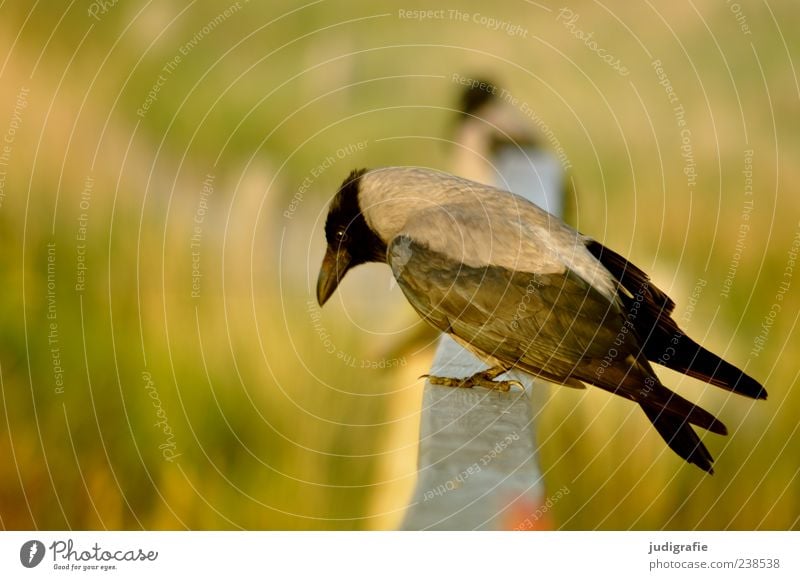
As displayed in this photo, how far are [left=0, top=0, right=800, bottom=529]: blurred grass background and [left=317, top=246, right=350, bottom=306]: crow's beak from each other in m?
0.03

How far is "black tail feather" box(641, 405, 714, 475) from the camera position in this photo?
4.50ft

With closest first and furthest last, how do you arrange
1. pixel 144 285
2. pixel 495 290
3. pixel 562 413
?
pixel 495 290, pixel 144 285, pixel 562 413

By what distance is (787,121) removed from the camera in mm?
1482

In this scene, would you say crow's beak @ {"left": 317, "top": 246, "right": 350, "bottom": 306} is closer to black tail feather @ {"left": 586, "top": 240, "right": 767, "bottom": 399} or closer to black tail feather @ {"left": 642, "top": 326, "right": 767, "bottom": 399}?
black tail feather @ {"left": 586, "top": 240, "right": 767, "bottom": 399}

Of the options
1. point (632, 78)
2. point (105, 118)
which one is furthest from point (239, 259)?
point (632, 78)

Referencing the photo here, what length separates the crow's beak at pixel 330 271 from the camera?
4.66 feet

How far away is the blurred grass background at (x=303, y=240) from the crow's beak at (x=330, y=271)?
0.03m

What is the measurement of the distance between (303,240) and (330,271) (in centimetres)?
8

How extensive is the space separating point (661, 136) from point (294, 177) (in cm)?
63

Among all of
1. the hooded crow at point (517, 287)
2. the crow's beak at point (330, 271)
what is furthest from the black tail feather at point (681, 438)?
the crow's beak at point (330, 271)

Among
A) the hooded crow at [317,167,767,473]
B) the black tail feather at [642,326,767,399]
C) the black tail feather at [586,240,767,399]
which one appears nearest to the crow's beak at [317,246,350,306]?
the hooded crow at [317,167,767,473]

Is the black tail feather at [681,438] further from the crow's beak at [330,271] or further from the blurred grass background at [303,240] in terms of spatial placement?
the crow's beak at [330,271]

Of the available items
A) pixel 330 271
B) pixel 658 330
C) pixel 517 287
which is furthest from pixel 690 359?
pixel 330 271
